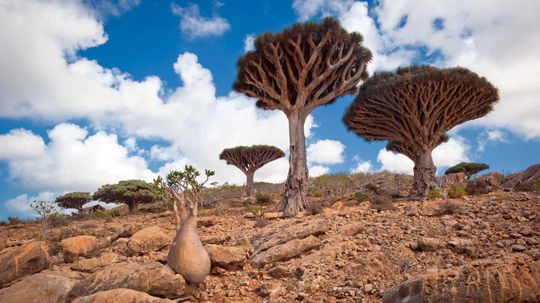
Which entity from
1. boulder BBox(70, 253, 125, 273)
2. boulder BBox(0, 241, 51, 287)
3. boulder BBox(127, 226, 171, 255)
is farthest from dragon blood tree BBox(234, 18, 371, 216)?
boulder BBox(0, 241, 51, 287)

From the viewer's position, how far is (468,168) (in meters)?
30.9

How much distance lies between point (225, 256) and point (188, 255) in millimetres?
1138

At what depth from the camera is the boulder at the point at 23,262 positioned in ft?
22.0

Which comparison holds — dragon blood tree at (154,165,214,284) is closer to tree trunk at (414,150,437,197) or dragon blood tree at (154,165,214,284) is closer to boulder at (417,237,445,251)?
boulder at (417,237,445,251)

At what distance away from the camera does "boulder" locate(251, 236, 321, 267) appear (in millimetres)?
6996

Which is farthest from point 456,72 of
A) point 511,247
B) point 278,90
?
point 511,247

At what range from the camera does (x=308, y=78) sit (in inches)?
525

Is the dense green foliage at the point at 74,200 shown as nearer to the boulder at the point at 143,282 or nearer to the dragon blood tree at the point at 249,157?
the dragon blood tree at the point at 249,157

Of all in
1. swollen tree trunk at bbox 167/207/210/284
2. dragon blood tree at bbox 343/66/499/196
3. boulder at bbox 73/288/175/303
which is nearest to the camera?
boulder at bbox 73/288/175/303

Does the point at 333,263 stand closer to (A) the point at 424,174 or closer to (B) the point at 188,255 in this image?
(B) the point at 188,255

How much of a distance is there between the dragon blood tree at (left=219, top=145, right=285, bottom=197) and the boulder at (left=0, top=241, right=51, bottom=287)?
65.0 feet

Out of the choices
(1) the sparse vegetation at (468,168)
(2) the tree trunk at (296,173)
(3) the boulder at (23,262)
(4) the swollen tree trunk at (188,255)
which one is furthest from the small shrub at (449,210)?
(1) the sparse vegetation at (468,168)

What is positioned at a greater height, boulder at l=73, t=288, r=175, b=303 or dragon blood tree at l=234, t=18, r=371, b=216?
dragon blood tree at l=234, t=18, r=371, b=216

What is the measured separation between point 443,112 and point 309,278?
12.1m
